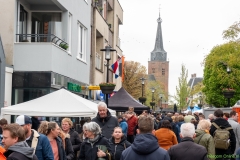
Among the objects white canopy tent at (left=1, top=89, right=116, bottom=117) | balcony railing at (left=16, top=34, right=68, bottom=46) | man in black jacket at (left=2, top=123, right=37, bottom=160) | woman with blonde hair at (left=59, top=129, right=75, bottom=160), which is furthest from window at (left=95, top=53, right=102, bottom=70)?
man in black jacket at (left=2, top=123, right=37, bottom=160)

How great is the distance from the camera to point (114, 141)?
10000 millimetres

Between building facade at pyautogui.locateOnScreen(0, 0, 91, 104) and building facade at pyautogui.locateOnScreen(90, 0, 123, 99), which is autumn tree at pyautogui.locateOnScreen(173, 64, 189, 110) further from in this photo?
building facade at pyautogui.locateOnScreen(0, 0, 91, 104)

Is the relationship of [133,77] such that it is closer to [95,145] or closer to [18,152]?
[95,145]

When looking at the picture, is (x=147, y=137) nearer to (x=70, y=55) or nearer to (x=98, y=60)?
(x=70, y=55)

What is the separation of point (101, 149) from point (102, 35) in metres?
30.0

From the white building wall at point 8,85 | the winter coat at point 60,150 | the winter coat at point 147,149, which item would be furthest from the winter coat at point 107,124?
the white building wall at point 8,85

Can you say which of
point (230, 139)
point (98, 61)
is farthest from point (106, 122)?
point (98, 61)

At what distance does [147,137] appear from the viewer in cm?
701

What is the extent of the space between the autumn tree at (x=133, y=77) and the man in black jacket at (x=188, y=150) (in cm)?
7499

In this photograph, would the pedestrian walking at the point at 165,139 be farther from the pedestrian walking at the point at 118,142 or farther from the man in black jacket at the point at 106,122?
the pedestrian walking at the point at 118,142

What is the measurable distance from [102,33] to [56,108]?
996 inches

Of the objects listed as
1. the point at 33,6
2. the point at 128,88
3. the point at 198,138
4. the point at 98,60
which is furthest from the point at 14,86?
the point at 128,88

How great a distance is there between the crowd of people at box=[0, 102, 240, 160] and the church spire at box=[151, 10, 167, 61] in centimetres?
15443

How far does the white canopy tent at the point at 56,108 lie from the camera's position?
13859mm
